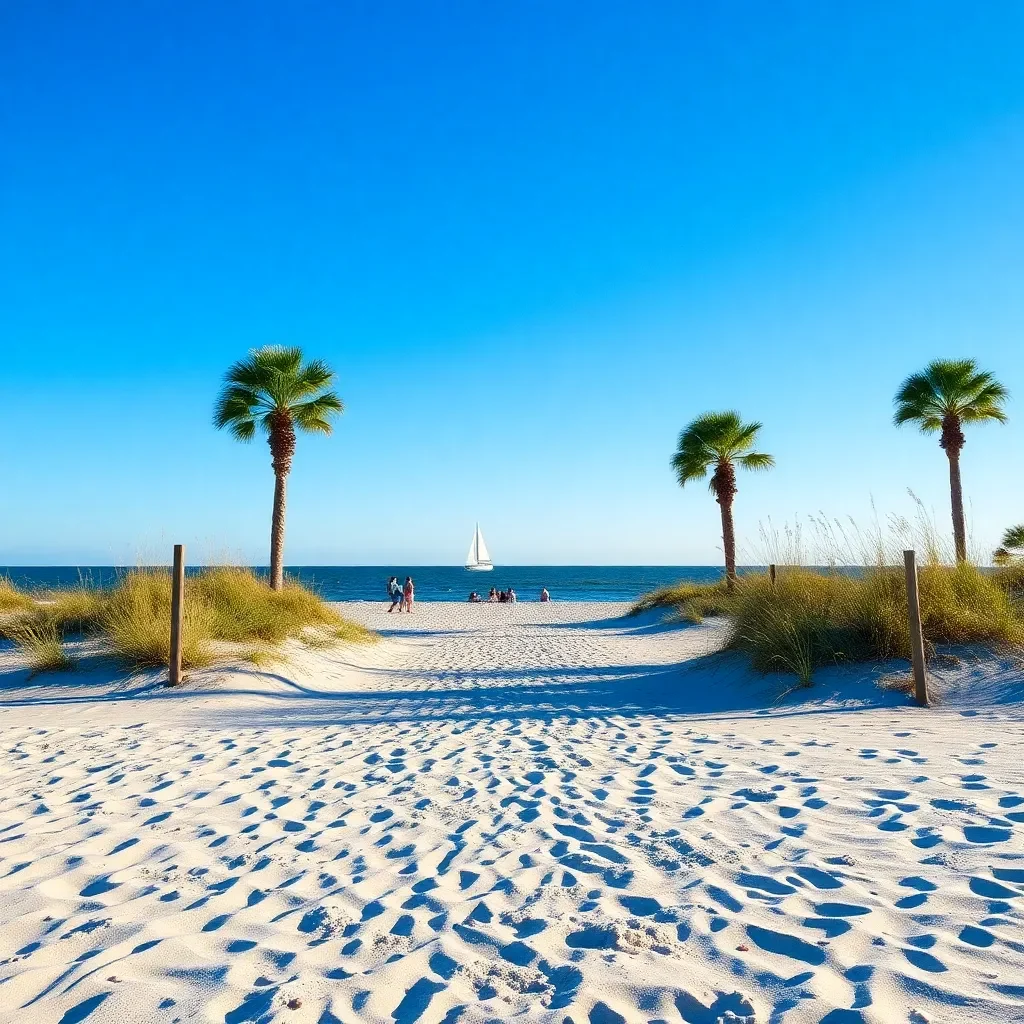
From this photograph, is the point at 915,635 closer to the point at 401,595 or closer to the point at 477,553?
the point at 401,595

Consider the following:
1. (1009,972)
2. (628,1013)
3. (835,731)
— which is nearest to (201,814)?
(628,1013)

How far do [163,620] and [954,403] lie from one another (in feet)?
70.8

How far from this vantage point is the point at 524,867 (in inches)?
130

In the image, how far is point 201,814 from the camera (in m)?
4.21

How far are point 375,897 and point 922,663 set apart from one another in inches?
241

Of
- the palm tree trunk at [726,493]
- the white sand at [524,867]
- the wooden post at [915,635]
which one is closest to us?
the white sand at [524,867]

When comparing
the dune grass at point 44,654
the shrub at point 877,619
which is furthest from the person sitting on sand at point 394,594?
the shrub at point 877,619

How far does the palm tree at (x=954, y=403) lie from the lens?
20.3 m

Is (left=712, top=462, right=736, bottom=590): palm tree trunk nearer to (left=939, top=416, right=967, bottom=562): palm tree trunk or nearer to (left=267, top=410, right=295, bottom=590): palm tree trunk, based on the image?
(left=939, top=416, right=967, bottom=562): palm tree trunk

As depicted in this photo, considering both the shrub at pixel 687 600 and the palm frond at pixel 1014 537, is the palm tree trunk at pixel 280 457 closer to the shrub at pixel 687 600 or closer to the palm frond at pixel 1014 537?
the shrub at pixel 687 600

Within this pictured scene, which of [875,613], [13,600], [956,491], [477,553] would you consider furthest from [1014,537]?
[477,553]

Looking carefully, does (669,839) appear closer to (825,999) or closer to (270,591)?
(825,999)

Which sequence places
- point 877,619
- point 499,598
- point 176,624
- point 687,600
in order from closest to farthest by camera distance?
point 877,619 → point 176,624 → point 687,600 → point 499,598

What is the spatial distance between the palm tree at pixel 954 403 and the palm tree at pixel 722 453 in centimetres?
526
